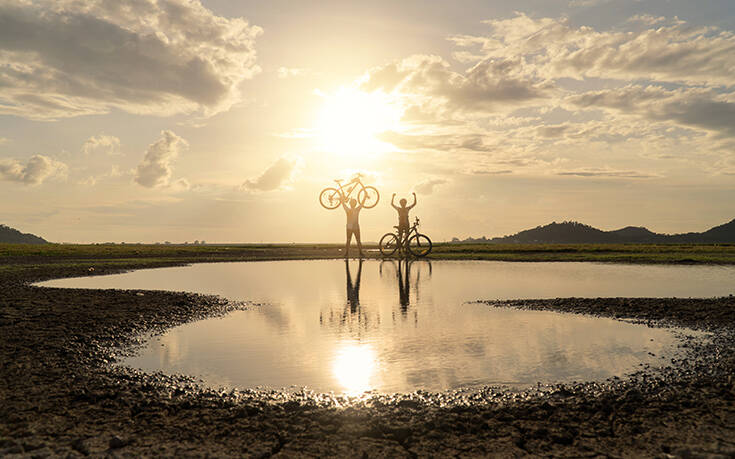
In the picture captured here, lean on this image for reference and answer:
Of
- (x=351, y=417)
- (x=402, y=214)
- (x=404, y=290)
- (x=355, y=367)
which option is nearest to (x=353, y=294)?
(x=404, y=290)

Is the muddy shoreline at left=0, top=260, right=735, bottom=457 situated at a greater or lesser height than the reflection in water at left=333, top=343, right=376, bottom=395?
lesser

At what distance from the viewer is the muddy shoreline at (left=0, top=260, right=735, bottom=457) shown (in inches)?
199

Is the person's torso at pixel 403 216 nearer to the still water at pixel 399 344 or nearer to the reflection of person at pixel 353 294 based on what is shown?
the reflection of person at pixel 353 294

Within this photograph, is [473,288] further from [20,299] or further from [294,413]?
[20,299]

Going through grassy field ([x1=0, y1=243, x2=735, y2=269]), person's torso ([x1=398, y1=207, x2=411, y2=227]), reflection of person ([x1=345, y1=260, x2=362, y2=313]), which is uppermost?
person's torso ([x1=398, y1=207, x2=411, y2=227])

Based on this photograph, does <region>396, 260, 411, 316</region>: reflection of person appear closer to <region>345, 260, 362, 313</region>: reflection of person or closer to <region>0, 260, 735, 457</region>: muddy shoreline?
<region>345, 260, 362, 313</region>: reflection of person

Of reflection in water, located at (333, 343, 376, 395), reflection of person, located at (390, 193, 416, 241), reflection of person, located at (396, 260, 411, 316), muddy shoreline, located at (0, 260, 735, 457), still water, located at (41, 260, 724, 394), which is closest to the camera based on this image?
Result: muddy shoreline, located at (0, 260, 735, 457)

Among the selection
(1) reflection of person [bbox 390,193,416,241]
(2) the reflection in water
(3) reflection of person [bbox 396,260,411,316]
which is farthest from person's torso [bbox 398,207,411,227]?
(2) the reflection in water

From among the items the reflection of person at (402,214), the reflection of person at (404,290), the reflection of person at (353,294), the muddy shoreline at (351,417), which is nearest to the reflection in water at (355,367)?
the muddy shoreline at (351,417)

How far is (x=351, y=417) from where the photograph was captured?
5828 mm

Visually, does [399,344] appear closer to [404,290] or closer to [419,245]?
[404,290]

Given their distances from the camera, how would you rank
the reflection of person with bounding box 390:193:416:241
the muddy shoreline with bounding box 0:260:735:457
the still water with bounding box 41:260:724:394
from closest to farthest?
the muddy shoreline with bounding box 0:260:735:457 → the still water with bounding box 41:260:724:394 → the reflection of person with bounding box 390:193:416:241

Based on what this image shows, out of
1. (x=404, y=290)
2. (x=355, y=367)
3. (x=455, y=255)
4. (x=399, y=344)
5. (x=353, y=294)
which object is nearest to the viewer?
(x=355, y=367)

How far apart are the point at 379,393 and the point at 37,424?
14.2ft
